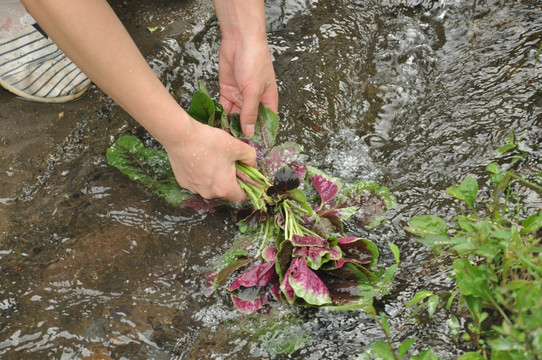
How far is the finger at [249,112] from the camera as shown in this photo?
215 cm

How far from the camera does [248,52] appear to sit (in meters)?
2.16

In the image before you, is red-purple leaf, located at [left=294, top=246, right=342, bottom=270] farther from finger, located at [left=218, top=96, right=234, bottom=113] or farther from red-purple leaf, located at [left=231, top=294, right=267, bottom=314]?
finger, located at [left=218, top=96, right=234, bottom=113]

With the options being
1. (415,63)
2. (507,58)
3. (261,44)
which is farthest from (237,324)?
(507,58)

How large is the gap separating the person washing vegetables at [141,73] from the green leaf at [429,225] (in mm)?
707

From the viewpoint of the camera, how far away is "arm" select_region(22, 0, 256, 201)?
62.0 inches

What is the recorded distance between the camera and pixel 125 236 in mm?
2156

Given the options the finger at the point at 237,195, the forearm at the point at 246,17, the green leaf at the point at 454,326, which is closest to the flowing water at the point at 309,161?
the green leaf at the point at 454,326

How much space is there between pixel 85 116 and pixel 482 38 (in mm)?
Answer: 2065

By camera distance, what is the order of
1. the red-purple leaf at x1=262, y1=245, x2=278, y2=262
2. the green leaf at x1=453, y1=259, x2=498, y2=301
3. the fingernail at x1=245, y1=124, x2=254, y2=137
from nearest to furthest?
the green leaf at x1=453, y1=259, x2=498, y2=301 < the red-purple leaf at x1=262, y1=245, x2=278, y2=262 < the fingernail at x1=245, y1=124, x2=254, y2=137

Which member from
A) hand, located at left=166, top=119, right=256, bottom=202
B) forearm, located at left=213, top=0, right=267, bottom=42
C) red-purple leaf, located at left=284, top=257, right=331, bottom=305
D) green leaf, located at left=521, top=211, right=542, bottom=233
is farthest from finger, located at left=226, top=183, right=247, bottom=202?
green leaf, located at left=521, top=211, right=542, bottom=233

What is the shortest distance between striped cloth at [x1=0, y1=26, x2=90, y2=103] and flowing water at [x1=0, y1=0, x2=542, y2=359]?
15 centimetres

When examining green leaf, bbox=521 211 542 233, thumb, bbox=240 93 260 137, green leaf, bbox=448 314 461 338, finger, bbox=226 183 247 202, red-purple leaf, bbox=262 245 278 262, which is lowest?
green leaf, bbox=448 314 461 338

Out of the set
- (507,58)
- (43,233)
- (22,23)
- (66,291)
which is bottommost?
(66,291)

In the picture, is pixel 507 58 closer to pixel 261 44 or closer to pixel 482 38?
pixel 482 38
